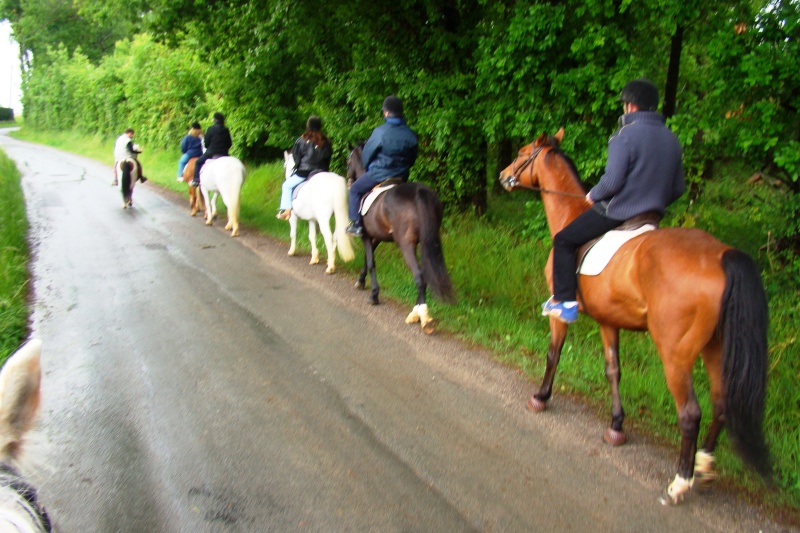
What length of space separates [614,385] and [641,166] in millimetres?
1714

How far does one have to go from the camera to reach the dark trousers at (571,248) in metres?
4.99

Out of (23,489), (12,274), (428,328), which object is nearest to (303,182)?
(12,274)

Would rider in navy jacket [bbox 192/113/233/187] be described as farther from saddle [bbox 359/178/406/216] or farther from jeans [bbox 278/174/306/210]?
saddle [bbox 359/178/406/216]

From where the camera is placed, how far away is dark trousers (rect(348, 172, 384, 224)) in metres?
8.79

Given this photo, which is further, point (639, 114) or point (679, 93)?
point (679, 93)

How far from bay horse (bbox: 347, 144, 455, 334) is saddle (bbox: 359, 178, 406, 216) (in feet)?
0.30

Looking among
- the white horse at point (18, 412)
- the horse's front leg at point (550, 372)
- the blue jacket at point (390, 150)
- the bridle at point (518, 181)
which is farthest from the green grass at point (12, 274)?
the bridle at point (518, 181)

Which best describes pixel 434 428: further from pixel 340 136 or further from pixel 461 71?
pixel 340 136

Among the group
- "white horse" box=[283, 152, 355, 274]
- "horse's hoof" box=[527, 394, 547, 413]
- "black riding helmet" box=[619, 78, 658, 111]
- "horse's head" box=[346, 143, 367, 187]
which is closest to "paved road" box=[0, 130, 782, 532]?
"horse's hoof" box=[527, 394, 547, 413]

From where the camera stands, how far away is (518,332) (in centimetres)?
705

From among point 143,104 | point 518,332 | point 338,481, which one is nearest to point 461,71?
point 518,332

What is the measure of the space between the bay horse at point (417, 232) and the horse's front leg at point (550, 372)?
2.02 m

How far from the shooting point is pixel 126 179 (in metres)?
16.1

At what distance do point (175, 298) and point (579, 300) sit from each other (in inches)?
217
